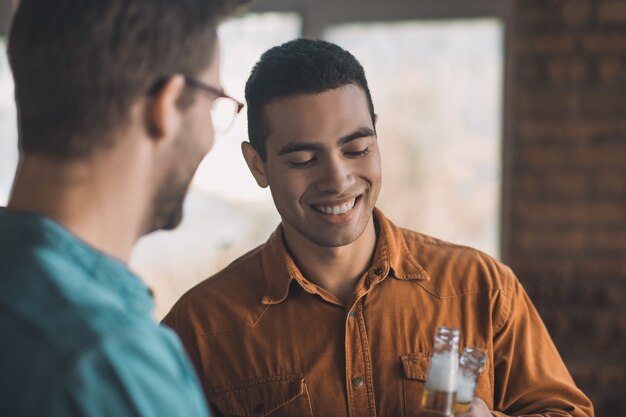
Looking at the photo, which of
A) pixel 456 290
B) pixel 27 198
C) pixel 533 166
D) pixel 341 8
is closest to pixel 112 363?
pixel 27 198

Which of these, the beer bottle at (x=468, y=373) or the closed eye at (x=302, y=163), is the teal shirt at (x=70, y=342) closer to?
the beer bottle at (x=468, y=373)

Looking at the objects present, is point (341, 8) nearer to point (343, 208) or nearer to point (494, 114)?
point (494, 114)

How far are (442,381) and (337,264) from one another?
612 mm

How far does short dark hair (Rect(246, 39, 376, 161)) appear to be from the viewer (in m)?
1.77

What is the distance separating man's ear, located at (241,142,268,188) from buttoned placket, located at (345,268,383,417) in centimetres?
41

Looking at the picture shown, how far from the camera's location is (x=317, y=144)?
67.7 inches

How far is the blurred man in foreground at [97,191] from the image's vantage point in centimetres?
83

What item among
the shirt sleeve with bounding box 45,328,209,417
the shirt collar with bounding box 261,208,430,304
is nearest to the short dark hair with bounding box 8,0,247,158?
the shirt sleeve with bounding box 45,328,209,417

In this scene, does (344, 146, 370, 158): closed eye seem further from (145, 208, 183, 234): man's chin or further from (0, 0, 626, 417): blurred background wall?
(0, 0, 626, 417): blurred background wall

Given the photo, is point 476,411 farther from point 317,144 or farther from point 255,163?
point 255,163

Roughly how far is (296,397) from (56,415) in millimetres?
910

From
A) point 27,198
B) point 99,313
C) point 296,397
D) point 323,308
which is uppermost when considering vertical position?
point 27,198

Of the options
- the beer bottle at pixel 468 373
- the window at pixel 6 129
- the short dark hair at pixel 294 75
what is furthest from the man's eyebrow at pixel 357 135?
the window at pixel 6 129

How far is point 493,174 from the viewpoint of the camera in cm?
363
